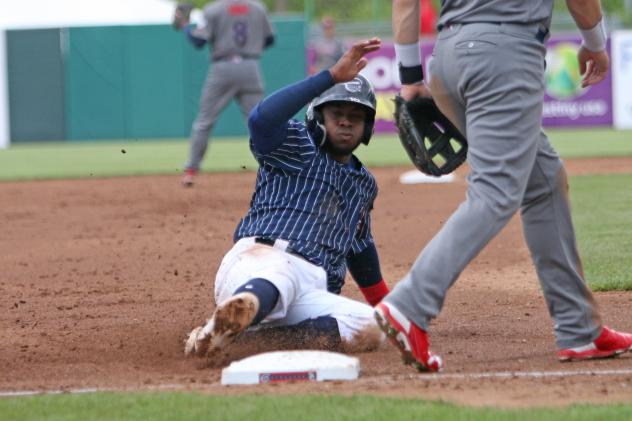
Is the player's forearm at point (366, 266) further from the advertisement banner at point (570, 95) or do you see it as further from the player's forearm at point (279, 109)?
the advertisement banner at point (570, 95)

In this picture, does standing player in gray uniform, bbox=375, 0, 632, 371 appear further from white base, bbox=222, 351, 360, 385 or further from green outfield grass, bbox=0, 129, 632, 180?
green outfield grass, bbox=0, 129, 632, 180

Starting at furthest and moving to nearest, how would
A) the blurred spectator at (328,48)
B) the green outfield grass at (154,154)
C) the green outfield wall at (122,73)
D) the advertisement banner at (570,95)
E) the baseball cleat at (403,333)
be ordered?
the green outfield wall at (122,73) → the advertisement banner at (570,95) → the blurred spectator at (328,48) → the green outfield grass at (154,154) → the baseball cleat at (403,333)

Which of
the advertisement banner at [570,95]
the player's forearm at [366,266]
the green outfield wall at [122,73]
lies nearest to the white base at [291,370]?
the player's forearm at [366,266]

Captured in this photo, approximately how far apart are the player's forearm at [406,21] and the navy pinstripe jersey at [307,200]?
693 mm

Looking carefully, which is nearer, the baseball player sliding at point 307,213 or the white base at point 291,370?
the white base at point 291,370

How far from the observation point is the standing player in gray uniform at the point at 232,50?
40.2 ft

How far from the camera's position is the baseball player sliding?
4391 mm

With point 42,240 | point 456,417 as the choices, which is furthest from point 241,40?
point 456,417

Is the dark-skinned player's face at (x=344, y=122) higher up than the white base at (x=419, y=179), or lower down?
higher up

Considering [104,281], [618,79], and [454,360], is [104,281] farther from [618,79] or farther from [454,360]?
[618,79]

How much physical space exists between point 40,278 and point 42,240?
1.90 metres

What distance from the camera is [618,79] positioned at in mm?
21672

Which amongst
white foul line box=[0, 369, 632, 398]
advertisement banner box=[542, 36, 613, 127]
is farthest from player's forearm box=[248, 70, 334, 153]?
advertisement banner box=[542, 36, 613, 127]

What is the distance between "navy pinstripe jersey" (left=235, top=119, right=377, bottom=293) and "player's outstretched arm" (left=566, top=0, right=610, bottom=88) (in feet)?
3.32
